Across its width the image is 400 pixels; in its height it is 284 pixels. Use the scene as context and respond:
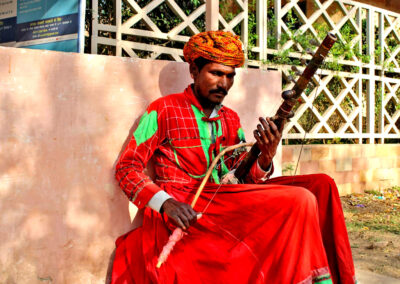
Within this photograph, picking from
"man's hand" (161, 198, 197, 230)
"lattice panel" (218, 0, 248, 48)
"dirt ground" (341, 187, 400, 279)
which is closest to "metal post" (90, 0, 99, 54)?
"lattice panel" (218, 0, 248, 48)

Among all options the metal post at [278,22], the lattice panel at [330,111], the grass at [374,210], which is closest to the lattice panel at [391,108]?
the lattice panel at [330,111]

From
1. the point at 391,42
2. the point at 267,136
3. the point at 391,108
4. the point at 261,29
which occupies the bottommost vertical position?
the point at 267,136

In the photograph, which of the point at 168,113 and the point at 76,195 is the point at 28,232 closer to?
the point at 76,195

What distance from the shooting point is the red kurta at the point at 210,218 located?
1922mm

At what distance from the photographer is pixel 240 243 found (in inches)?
81.0

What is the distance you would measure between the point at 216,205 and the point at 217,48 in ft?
2.89

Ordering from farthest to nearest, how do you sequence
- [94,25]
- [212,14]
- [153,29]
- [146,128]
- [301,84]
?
[153,29] → [94,25] → [212,14] → [146,128] → [301,84]

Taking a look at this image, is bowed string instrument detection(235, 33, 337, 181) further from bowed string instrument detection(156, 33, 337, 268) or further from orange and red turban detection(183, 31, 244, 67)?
orange and red turban detection(183, 31, 244, 67)

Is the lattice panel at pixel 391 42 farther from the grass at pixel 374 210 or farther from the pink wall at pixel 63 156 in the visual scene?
the pink wall at pixel 63 156

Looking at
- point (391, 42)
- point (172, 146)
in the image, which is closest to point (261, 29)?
point (391, 42)

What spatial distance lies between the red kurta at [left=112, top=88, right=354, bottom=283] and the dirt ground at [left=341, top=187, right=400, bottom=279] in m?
1.65

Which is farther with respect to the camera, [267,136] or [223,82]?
[223,82]

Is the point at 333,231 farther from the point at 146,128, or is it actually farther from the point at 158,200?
the point at 146,128

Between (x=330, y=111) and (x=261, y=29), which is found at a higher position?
(x=261, y=29)
